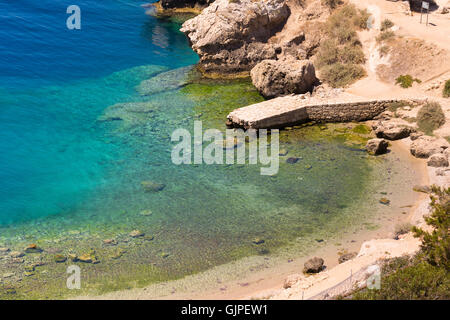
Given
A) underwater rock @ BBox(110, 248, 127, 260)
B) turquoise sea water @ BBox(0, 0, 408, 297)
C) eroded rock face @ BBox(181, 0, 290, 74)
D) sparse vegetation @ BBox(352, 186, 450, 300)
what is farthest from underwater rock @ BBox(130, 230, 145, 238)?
eroded rock face @ BBox(181, 0, 290, 74)

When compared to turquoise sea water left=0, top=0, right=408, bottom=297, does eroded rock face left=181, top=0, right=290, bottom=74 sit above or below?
above

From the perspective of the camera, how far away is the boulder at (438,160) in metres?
22.0

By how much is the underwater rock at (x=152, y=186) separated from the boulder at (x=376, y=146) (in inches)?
381

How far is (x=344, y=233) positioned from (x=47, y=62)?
26213 mm

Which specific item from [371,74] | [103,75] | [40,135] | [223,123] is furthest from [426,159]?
[103,75]

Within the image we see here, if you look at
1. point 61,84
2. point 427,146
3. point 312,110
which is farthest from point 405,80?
point 61,84

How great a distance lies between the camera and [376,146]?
2355 centimetres

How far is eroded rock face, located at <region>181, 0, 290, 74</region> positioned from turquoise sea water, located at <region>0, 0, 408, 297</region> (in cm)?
167

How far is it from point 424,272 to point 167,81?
76.8 feet

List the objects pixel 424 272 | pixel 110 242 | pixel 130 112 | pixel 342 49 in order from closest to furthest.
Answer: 1. pixel 424 272
2. pixel 110 242
3. pixel 130 112
4. pixel 342 49

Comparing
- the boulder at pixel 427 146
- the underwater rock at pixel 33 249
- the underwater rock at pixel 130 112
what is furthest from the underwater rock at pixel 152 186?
the boulder at pixel 427 146

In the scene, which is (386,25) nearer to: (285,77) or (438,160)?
(285,77)

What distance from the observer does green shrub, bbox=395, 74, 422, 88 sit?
2783 centimetres

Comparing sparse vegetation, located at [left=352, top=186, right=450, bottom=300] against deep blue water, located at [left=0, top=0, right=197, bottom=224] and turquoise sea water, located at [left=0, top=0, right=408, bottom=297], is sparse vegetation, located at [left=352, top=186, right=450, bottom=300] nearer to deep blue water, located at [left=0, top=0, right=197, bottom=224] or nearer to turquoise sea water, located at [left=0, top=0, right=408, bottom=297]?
turquoise sea water, located at [left=0, top=0, right=408, bottom=297]
